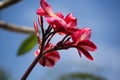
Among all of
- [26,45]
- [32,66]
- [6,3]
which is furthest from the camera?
[26,45]

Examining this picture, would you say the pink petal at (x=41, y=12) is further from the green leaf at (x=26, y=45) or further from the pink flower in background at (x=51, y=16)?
the green leaf at (x=26, y=45)

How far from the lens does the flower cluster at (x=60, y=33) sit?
274mm

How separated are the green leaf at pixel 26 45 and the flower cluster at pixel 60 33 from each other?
61 cm

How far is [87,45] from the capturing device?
0.29 metres

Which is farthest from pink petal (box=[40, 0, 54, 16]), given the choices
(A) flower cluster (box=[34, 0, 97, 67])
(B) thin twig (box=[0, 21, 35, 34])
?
(B) thin twig (box=[0, 21, 35, 34])

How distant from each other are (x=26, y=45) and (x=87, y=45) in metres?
0.70

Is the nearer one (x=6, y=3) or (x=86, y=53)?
(x=86, y=53)

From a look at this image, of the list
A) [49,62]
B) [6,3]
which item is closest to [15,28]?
[6,3]


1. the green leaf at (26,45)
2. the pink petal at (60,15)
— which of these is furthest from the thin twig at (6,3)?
the pink petal at (60,15)

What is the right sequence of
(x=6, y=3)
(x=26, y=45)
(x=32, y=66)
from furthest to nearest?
(x=26, y=45) < (x=6, y=3) < (x=32, y=66)

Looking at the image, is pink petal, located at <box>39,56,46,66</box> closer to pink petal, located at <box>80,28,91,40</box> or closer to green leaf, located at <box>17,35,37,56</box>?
pink petal, located at <box>80,28,91,40</box>

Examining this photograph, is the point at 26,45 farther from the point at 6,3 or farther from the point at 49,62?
the point at 49,62

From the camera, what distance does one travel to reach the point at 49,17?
10.9 inches

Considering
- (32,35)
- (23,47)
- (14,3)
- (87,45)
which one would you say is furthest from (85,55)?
(32,35)
